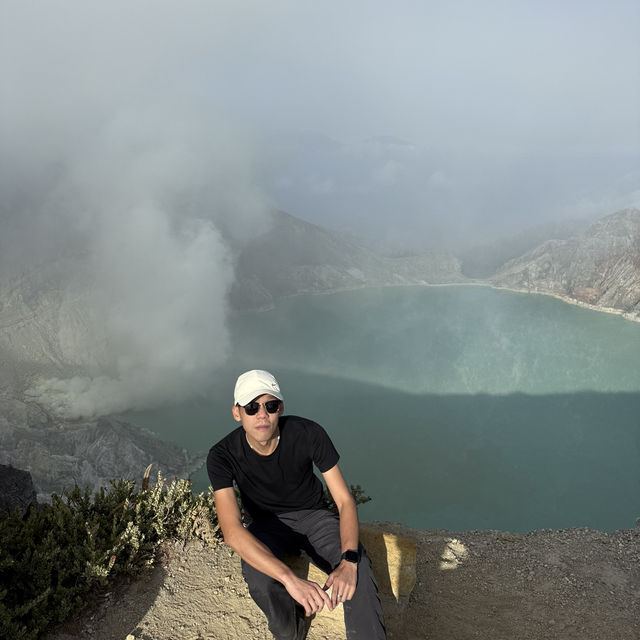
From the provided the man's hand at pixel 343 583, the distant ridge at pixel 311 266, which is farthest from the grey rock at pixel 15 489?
the distant ridge at pixel 311 266

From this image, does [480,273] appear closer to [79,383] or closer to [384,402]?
[384,402]

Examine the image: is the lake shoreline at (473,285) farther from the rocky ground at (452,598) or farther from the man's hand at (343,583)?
the man's hand at (343,583)

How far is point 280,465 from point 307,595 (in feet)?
4.35

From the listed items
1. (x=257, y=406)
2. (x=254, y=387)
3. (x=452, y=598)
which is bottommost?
(x=452, y=598)

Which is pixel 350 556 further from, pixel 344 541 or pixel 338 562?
pixel 338 562

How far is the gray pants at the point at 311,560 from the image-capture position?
435cm

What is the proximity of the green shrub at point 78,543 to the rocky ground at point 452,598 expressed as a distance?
0.26 m

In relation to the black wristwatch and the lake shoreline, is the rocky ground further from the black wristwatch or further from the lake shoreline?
the lake shoreline

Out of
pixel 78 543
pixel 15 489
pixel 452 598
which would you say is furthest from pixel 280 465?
pixel 15 489

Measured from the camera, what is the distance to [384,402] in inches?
3292

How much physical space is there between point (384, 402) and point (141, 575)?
80.0m

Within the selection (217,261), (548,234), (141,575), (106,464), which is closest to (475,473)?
(106,464)

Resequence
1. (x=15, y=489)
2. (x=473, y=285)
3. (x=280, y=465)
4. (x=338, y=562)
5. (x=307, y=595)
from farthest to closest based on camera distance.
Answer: (x=473, y=285)
(x=15, y=489)
(x=280, y=465)
(x=338, y=562)
(x=307, y=595)

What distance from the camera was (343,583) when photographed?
4.38 m
